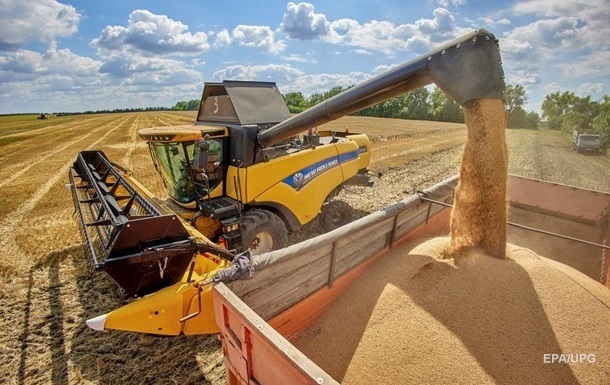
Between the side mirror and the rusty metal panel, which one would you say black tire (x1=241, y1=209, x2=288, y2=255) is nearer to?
the side mirror

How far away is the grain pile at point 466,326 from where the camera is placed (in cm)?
200

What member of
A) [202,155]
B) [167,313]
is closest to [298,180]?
[202,155]

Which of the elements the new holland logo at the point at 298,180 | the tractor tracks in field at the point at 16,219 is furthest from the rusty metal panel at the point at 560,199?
the tractor tracks in field at the point at 16,219

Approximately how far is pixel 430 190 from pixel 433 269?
4.74ft

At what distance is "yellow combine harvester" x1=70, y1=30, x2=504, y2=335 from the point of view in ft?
8.29

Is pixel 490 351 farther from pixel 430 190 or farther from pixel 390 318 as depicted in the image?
pixel 430 190

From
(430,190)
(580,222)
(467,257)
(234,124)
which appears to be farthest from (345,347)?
(580,222)

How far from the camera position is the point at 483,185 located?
2928 mm

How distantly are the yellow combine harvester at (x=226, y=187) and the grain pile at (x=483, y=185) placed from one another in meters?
0.30

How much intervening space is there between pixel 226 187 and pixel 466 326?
130 inches

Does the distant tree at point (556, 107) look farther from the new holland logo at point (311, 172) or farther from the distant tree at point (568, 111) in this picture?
the new holland logo at point (311, 172)

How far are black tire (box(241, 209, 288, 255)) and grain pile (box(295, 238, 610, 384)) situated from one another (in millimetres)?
1777

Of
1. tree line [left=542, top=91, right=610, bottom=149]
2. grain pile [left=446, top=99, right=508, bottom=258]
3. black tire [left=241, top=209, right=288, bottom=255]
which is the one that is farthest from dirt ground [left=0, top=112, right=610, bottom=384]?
tree line [left=542, top=91, right=610, bottom=149]

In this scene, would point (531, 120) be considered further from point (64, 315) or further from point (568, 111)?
point (64, 315)
